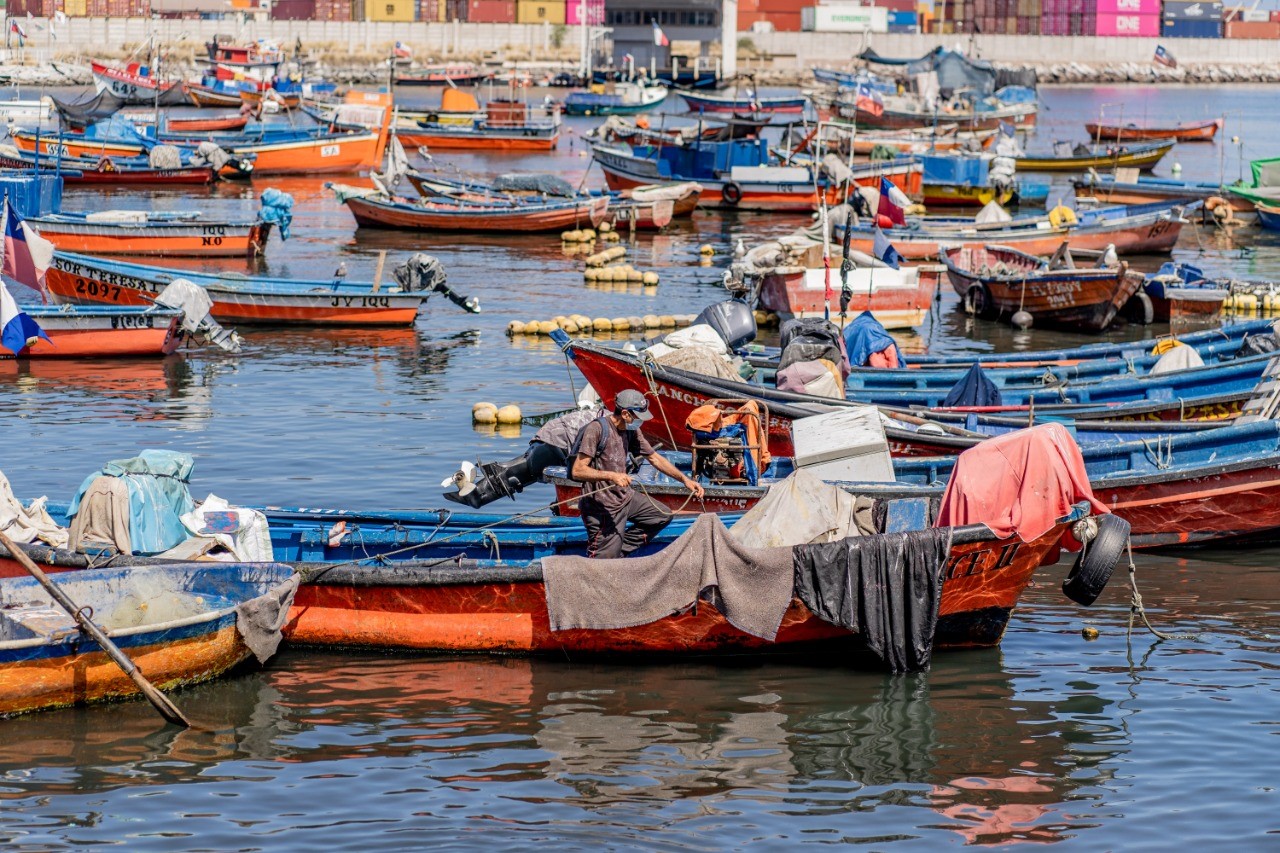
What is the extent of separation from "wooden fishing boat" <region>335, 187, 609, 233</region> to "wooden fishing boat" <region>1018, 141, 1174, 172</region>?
2210cm

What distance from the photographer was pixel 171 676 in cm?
1302

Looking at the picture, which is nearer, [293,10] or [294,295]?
[294,295]

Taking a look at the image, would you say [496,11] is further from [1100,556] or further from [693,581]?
[1100,556]

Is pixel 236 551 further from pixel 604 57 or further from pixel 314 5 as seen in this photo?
pixel 314 5

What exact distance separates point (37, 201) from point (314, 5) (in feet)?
313

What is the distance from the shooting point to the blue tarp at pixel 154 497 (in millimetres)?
14406

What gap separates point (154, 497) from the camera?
14.5 m

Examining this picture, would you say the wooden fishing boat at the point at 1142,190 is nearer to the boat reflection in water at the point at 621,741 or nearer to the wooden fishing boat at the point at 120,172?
the wooden fishing boat at the point at 120,172

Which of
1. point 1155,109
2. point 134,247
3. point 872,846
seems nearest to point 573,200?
point 134,247

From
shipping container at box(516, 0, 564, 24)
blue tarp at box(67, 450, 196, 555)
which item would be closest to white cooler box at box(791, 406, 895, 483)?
blue tarp at box(67, 450, 196, 555)

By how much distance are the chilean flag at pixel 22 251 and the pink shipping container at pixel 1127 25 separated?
13096 cm

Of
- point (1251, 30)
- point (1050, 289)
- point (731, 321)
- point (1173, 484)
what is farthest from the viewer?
point (1251, 30)

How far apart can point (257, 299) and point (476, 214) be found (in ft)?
45.4

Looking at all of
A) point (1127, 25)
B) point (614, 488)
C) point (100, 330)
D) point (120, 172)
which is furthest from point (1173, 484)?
point (1127, 25)
